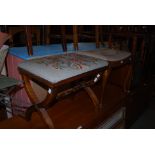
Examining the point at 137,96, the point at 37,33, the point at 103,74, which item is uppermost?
the point at 37,33

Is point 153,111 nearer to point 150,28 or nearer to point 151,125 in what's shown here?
point 151,125

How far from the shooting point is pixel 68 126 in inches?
40.7

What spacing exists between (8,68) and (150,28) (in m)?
1.46

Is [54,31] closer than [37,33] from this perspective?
No

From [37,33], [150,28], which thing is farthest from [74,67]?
[150,28]

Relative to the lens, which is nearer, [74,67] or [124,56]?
[74,67]

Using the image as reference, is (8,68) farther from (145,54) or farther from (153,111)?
(153,111)

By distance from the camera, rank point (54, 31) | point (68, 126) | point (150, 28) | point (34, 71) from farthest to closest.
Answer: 1. point (150, 28)
2. point (54, 31)
3. point (68, 126)
4. point (34, 71)

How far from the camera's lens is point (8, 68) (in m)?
1.23

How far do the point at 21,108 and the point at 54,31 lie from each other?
0.88 meters

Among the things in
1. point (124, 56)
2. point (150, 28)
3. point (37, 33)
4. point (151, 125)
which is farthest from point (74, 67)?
point (150, 28)
